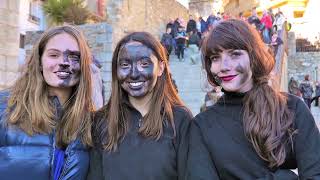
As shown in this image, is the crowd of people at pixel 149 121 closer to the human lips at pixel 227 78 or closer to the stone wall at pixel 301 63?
the human lips at pixel 227 78

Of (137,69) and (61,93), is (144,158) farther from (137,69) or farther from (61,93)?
(61,93)

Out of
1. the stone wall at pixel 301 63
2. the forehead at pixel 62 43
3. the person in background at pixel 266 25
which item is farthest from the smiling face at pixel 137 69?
the stone wall at pixel 301 63

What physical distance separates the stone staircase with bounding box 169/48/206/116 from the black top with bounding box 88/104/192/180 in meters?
8.83

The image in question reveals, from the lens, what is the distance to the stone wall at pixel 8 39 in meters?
6.78

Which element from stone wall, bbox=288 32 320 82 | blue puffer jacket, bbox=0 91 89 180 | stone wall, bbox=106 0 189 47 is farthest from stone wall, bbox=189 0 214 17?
blue puffer jacket, bbox=0 91 89 180

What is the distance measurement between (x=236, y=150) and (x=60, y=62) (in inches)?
48.1

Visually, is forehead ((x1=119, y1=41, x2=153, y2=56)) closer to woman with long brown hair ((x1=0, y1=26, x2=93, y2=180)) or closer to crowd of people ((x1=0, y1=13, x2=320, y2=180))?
crowd of people ((x1=0, y1=13, x2=320, y2=180))

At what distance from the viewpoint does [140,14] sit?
18938 millimetres

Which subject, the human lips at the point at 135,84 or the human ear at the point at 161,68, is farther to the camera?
the human ear at the point at 161,68

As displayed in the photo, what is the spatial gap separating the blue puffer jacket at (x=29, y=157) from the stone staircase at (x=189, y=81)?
8987 mm

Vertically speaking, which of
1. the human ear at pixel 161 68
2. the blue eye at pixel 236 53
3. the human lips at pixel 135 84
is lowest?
the human lips at pixel 135 84

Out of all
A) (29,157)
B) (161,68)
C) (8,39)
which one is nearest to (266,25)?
(8,39)

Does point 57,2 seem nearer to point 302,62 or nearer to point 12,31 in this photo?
point 12,31

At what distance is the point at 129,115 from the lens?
120 inches
